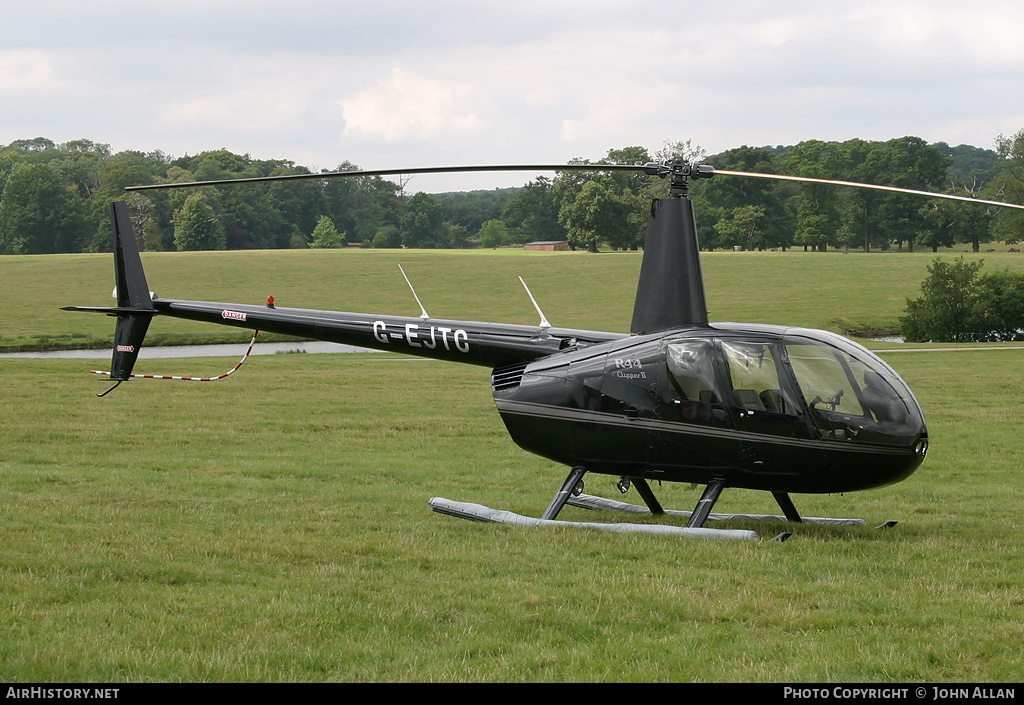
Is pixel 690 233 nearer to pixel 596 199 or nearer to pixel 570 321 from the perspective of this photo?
pixel 570 321

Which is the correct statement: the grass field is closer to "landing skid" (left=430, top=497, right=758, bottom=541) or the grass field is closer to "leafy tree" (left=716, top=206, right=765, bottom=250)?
"landing skid" (left=430, top=497, right=758, bottom=541)

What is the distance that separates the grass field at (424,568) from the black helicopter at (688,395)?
814 mm

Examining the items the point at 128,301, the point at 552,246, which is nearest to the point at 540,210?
the point at 552,246

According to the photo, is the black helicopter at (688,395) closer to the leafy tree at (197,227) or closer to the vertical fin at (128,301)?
the vertical fin at (128,301)

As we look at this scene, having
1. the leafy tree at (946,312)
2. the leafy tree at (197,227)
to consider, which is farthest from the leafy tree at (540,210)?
the leafy tree at (946,312)

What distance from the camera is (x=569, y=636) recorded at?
19.8 ft

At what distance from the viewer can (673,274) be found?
9969 millimetres

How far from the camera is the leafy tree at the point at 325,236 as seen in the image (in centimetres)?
9344

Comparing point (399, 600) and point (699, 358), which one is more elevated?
→ point (699, 358)

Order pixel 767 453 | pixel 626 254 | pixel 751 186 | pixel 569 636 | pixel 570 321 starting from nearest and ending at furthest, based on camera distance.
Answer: pixel 569 636 < pixel 767 453 < pixel 570 321 < pixel 626 254 < pixel 751 186

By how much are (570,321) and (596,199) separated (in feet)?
112

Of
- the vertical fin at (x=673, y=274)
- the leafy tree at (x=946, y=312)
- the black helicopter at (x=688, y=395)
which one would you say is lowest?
the leafy tree at (x=946, y=312)

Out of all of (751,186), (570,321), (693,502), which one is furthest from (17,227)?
(693,502)

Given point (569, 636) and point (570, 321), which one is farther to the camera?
point (570, 321)
